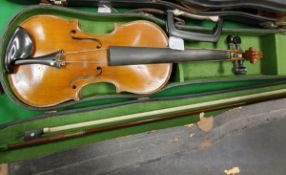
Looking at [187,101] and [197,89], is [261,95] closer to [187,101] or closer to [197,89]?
[197,89]

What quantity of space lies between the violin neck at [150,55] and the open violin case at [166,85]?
0.30 ft

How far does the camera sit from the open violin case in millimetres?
1329

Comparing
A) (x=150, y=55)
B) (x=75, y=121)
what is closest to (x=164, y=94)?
(x=150, y=55)

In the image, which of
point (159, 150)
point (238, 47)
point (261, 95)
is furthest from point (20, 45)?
point (261, 95)

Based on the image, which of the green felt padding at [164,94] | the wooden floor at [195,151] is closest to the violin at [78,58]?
the green felt padding at [164,94]

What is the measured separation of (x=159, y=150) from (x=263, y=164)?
871mm

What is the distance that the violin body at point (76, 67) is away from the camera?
4.19ft

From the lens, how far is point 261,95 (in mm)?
1760

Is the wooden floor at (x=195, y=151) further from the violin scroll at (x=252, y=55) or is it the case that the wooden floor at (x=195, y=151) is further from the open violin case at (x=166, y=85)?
the violin scroll at (x=252, y=55)

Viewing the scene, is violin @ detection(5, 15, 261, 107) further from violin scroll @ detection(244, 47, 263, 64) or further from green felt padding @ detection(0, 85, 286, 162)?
violin scroll @ detection(244, 47, 263, 64)

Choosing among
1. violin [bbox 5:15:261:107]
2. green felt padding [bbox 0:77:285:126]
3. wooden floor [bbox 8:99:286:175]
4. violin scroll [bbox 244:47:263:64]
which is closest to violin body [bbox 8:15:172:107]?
violin [bbox 5:15:261:107]

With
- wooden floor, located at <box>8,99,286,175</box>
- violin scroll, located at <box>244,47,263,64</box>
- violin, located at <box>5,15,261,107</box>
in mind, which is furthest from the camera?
violin scroll, located at <box>244,47,263,64</box>

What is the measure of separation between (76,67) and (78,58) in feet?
0.15

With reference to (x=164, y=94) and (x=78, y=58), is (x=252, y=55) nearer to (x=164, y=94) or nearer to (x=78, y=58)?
(x=164, y=94)
